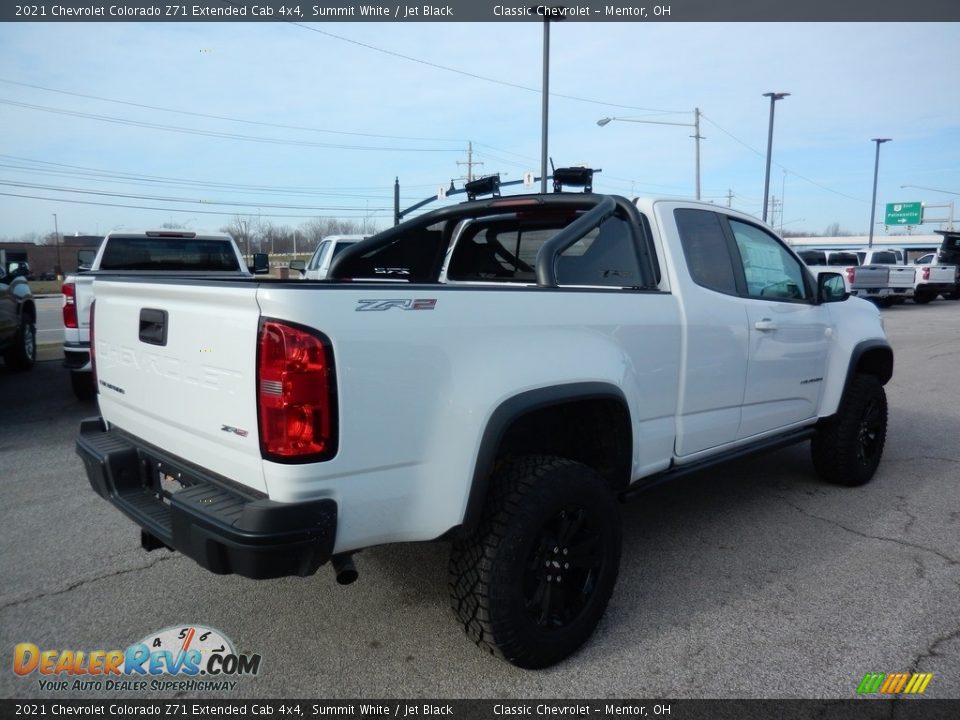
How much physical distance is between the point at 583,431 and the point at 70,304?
581 centimetres

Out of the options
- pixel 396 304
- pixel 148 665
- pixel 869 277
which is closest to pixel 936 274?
pixel 869 277

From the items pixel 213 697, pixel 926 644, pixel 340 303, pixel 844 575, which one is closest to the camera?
pixel 340 303

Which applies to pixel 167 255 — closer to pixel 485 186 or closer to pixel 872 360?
pixel 485 186

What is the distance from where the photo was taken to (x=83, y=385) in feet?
25.3

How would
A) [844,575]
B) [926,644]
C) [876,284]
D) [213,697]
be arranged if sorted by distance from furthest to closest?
[876,284] → [844,575] → [926,644] → [213,697]

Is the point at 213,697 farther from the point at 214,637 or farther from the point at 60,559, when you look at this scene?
the point at 60,559

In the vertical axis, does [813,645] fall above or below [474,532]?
below

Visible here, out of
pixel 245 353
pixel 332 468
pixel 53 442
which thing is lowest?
pixel 53 442

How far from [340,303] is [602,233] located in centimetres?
197

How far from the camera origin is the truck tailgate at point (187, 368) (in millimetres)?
2307

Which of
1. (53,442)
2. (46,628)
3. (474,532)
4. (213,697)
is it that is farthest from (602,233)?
(53,442)

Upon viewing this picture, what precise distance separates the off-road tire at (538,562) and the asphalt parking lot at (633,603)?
0.17m

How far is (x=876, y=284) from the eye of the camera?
2353 centimetres

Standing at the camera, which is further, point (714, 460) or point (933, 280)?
point (933, 280)
